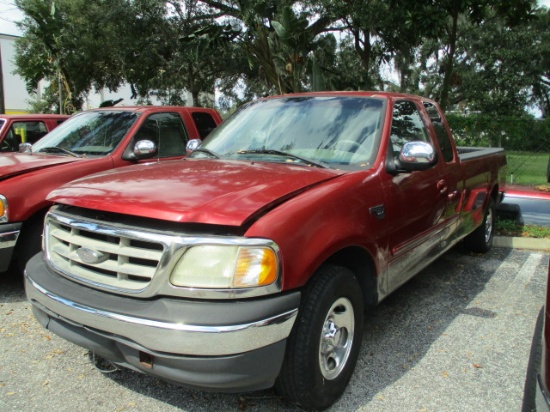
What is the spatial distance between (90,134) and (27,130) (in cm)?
284

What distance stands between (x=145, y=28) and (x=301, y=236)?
17910 millimetres

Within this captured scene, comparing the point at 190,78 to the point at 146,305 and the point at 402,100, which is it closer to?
the point at 402,100

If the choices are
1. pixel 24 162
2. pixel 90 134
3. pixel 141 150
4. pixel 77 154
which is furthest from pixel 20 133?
pixel 141 150

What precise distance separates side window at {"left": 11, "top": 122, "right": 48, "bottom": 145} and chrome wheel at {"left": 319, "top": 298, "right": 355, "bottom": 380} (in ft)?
22.3

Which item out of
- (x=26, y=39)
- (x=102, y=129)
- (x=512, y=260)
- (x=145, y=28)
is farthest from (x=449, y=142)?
(x=26, y=39)

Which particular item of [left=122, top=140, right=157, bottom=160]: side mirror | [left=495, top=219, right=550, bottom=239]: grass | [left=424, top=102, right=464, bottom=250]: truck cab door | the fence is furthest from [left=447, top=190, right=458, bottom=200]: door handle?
the fence

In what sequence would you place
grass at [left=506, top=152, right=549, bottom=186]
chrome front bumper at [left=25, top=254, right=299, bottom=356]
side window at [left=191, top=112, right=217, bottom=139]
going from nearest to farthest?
chrome front bumper at [left=25, top=254, right=299, bottom=356] → side window at [left=191, top=112, right=217, bottom=139] → grass at [left=506, top=152, right=549, bottom=186]

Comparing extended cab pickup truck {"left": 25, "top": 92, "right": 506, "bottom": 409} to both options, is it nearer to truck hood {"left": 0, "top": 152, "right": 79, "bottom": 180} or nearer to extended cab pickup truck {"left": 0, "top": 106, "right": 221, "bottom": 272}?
extended cab pickup truck {"left": 0, "top": 106, "right": 221, "bottom": 272}

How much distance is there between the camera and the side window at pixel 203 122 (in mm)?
6649

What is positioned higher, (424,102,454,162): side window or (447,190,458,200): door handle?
(424,102,454,162): side window

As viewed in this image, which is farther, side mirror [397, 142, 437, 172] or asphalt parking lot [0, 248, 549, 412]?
side mirror [397, 142, 437, 172]

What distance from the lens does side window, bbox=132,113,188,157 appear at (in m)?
5.90

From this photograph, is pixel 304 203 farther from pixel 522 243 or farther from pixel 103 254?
pixel 522 243

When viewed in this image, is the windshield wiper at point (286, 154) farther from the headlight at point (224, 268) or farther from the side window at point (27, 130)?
the side window at point (27, 130)
